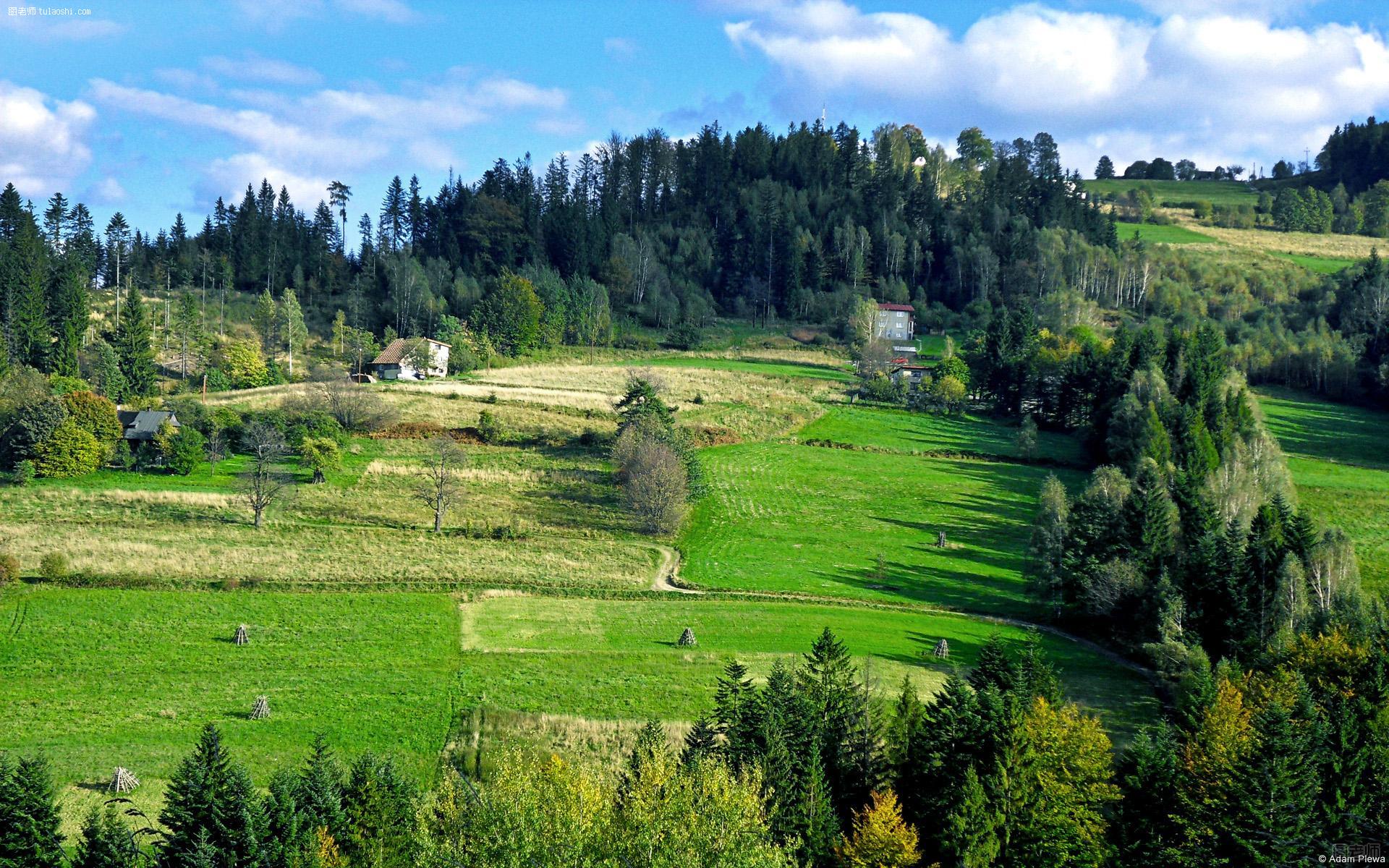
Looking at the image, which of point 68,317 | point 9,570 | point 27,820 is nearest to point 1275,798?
Answer: point 27,820

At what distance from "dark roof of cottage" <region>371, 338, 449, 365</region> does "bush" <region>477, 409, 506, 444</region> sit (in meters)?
20.4

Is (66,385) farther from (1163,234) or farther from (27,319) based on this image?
(1163,234)

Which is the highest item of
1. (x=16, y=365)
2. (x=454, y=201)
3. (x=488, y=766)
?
(x=454, y=201)

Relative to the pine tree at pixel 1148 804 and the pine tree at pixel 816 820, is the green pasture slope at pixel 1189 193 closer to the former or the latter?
the pine tree at pixel 1148 804

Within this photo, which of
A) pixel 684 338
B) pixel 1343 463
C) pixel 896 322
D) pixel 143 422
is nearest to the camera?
pixel 143 422

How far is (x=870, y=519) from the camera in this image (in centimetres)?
6438

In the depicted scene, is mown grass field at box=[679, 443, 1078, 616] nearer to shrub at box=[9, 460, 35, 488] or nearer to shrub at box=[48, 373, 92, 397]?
shrub at box=[9, 460, 35, 488]

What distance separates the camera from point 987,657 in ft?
118

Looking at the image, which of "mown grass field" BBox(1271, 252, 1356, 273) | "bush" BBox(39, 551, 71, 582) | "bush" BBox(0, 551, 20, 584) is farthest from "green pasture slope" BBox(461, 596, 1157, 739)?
"mown grass field" BBox(1271, 252, 1356, 273)

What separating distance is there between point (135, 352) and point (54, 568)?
41600 mm

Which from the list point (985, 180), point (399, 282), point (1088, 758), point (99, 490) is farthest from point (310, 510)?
point (985, 180)

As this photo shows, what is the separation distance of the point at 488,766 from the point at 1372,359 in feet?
330

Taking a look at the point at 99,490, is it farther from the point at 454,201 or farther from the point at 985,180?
the point at 985,180

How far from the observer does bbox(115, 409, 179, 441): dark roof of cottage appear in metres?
68.9
